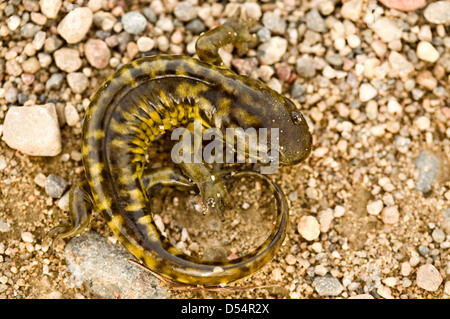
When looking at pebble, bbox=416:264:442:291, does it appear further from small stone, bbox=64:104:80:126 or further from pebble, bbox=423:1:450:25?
small stone, bbox=64:104:80:126

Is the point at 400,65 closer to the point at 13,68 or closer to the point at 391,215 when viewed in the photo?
the point at 391,215

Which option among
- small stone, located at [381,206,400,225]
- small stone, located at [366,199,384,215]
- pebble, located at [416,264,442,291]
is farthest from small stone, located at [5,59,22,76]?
pebble, located at [416,264,442,291]

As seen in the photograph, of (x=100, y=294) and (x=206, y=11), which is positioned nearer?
(x=100, y=294)

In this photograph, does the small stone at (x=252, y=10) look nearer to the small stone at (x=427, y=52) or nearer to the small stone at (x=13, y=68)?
the small stone at (x=427, y=52)

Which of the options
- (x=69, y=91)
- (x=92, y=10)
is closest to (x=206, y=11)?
(x=92, y=10)

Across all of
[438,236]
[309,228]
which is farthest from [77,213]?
[438,236]

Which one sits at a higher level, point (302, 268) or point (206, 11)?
point (206, 11)
